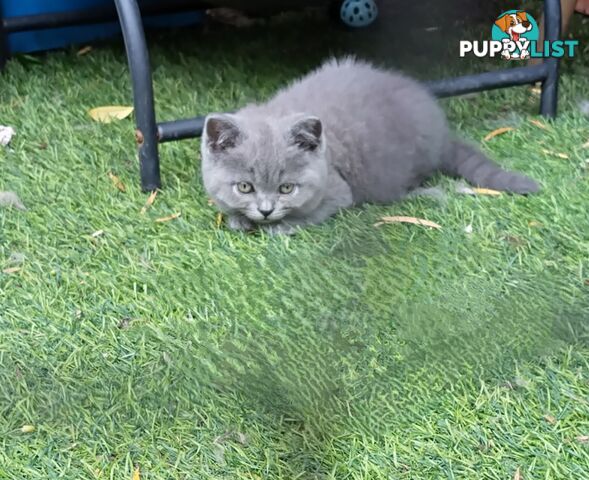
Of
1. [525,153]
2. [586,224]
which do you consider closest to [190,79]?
[525,153]

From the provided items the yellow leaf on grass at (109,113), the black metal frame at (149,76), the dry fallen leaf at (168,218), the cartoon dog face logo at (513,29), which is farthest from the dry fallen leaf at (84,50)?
the cartoon dog face logo at (513,29)

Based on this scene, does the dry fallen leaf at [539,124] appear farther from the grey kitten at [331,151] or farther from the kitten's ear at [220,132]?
the kitten's ear at [220,132]

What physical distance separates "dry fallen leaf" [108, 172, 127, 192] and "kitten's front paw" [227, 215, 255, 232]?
0.35m

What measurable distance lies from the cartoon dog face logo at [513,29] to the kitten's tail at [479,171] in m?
0.79

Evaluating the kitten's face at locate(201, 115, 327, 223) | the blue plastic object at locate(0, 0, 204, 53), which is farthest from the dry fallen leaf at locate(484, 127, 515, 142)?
the blue plastic object at locate(0, 0, 204, 53)

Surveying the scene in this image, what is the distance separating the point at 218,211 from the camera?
209 centimetres

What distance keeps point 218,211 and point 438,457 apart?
956 mm

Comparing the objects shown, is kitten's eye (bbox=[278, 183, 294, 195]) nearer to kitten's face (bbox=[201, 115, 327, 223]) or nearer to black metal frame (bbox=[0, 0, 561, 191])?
kitten's face (bbox=[201, 115, 327, 223])

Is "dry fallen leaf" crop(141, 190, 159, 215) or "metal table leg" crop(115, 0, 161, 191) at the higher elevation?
"metal table leg" crop(115, 0, 161, 191)

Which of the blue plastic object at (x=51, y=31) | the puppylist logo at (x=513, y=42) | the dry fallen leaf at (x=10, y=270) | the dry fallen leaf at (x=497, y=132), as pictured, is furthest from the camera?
the blue plastic object at (x=51, y=31)

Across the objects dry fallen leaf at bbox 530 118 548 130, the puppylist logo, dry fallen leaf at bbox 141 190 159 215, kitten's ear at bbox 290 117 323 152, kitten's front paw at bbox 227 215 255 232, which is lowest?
kitten's front paw at bbox 227 215 255 232

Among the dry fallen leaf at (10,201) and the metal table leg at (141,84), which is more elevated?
the metal table leg at (141,84)

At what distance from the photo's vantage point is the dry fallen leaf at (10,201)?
2080 millimetres

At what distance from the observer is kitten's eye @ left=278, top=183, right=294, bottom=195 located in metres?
1.96
